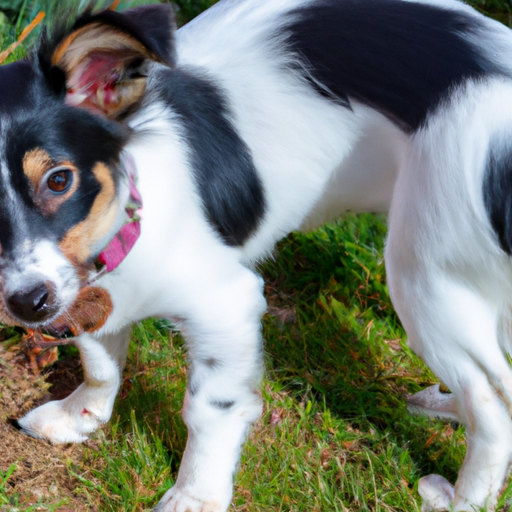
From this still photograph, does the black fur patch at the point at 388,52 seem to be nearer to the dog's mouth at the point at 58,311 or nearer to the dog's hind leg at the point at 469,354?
the dog's hind leg at the point at 469,354

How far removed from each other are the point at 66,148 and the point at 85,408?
3.82 feet

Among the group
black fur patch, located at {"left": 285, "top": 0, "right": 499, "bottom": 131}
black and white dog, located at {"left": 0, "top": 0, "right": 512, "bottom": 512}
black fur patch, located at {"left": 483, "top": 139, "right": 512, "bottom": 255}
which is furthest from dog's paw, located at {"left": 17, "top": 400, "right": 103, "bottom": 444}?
black fur patch, located at {"left": 483, "top": 139, "right": 512, "bottom": 255}

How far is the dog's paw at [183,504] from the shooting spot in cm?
240

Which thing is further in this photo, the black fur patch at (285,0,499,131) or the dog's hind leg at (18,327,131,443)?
the dog's hind leg at (18,327,131,443)

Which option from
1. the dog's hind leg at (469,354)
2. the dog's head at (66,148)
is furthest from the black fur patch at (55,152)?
the dog's hind leg at (469,354)

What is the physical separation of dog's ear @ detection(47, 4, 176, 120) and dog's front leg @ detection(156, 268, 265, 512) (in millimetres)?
643

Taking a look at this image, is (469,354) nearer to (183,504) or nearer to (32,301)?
(183,504)

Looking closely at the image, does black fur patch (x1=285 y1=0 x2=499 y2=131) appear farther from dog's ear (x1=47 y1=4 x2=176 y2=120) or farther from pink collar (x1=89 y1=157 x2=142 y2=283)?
pink collar (x1=89 y1=157 x2=142 y2=283)

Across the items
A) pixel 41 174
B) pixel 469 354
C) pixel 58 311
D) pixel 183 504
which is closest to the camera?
pixel 41 174

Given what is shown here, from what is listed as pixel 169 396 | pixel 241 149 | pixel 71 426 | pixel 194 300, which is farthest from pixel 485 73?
pixel 71 426

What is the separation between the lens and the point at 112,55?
1.96m

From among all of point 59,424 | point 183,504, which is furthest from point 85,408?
point 183,504

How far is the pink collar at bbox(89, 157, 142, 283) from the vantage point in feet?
6.70

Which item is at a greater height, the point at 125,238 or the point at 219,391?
the point at 125,238
